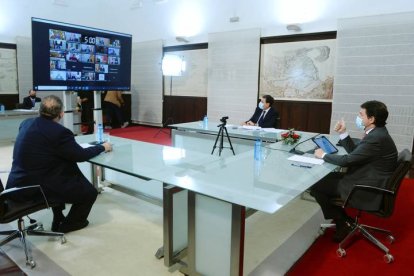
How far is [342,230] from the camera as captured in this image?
271cm

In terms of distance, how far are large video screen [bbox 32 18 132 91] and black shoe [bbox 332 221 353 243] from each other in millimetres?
2995

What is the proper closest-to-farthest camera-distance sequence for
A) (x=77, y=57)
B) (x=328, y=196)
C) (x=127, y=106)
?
(x=328, y=196) → (x=77, y=57) → (x=127, y=106)

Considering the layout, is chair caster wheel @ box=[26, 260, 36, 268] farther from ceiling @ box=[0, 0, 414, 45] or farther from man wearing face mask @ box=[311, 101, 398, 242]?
ceiling @ box=[0, 0, 414, 45]

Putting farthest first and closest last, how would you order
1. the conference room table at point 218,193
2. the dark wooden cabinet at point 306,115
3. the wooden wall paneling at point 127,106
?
the wooden wall paneling at point 127,106 → the dark wooden cabinet at point 306,115 → the conference room table at point 218,193

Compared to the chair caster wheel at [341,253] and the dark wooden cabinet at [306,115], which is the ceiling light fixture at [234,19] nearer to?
the dark wooden cabinet at [306,115]

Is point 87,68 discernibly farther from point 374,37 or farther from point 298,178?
point 374,37

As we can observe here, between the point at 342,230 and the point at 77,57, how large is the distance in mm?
3236

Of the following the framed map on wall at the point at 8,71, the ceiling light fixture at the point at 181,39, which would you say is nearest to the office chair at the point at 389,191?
the ceiling light fixture at the point at 181,39

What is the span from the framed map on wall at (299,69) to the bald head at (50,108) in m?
4.89

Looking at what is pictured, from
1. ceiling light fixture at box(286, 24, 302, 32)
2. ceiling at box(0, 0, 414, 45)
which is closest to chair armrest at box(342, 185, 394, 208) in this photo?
ceiling at box(0, 0, 414, 45)

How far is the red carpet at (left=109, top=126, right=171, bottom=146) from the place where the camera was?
7.14m

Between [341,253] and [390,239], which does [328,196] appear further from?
[390,239]

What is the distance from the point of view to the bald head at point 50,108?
2.51 m

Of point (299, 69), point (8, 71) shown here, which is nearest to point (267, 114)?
point (299, 69)
